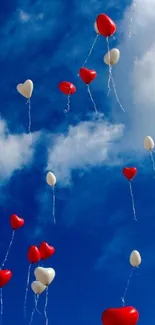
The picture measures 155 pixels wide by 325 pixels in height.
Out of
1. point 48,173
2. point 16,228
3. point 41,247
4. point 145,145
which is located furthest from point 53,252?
point 145,145

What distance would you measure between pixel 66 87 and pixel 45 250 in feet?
17.0

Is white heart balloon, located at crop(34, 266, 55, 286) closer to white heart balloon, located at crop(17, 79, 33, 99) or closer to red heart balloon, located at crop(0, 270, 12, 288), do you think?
red heart balloon, located at crop(0, 270, 12, 288)

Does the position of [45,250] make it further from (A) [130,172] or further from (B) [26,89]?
(B) [26,89]

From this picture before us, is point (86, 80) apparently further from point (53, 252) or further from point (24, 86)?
point (53, 252)

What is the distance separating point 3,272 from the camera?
48.0ft

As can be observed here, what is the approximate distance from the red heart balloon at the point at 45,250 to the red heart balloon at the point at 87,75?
5333 mm

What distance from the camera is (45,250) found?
16.1 metres

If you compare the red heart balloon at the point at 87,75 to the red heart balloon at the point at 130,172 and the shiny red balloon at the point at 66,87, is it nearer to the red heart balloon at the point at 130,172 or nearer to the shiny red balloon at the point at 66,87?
the shiny red balloon at the point at 66,87

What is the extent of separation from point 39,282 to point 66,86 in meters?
5.94

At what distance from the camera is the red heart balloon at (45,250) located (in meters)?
16.0

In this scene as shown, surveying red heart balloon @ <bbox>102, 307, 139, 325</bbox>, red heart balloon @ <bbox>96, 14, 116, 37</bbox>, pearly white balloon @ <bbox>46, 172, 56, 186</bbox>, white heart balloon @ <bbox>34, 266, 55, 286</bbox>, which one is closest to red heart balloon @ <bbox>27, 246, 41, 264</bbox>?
white heart balloon @ <bbox>34, 266, 55, 286</bbox>

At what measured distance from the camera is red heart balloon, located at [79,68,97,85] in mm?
15172

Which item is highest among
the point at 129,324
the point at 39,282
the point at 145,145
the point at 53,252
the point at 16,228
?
the point at 145,145

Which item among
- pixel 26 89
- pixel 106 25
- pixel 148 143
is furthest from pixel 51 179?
pixel 106 25
